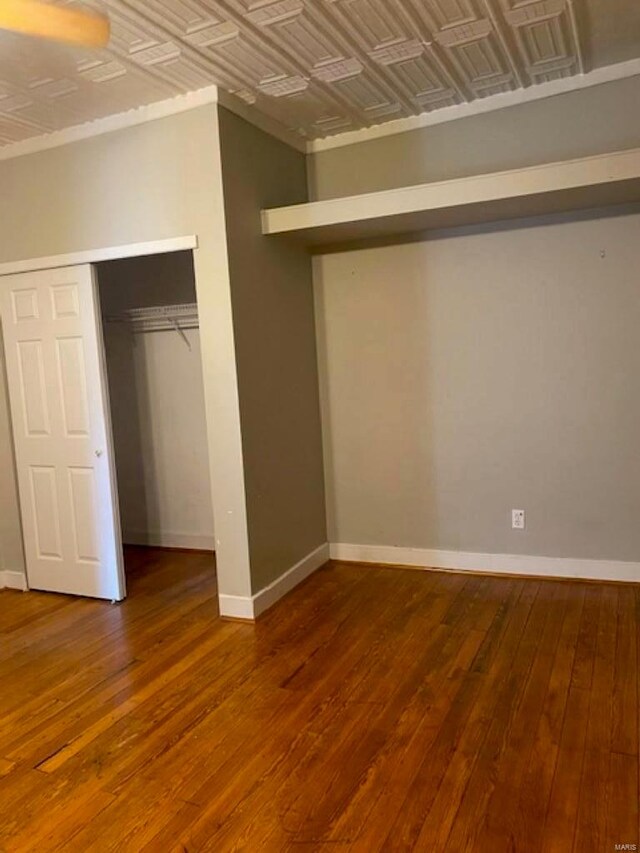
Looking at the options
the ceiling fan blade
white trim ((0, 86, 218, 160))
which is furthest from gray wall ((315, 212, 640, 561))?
the ceiling fan blade

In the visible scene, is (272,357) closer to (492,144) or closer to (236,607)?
(236,607)

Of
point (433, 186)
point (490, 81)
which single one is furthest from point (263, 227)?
point (490, 81)

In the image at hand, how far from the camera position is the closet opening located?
4480mm

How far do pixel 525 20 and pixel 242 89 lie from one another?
1.28 m

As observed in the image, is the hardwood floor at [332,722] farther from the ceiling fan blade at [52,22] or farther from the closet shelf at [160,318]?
the ceiling fan blade at [52,22]

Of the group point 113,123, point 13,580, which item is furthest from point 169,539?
point 113,123

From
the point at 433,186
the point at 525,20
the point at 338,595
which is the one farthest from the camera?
the point at 338,595

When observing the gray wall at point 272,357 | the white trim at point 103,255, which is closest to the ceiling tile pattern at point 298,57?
the gray wall at point 272,357

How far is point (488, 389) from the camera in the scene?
3.66 m

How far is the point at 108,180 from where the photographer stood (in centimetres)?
334

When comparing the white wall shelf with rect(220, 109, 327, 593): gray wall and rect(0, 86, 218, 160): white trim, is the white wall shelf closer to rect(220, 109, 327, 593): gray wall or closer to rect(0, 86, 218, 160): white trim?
rect(220, 109, 327, 593): gray wall

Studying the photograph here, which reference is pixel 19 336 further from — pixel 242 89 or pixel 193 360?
pixel 242 89

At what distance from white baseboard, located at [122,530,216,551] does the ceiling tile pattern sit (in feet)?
8.89

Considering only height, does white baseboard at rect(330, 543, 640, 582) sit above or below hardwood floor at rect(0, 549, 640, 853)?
above
